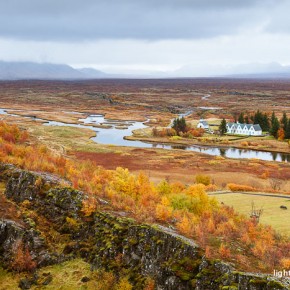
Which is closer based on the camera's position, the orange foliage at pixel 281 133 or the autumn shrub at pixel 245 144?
the autumn shrub at pixel 245 144

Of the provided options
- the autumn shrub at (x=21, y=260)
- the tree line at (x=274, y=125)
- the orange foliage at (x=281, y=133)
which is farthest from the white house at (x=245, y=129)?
the autumn shrub at (x=21, y=260)

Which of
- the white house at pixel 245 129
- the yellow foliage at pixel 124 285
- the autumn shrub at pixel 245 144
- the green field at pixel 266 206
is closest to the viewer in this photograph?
the yellow foliage at pixel 124 285

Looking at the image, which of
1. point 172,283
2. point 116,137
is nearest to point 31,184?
point 172,283

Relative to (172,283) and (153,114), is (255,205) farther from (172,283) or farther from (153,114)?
(153,114)

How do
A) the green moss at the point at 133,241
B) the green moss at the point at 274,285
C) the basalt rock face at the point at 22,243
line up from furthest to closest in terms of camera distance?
the basalt rock face at the point at 22,243 → the green moss at the point at 133,241 → the green moss at the point at 274,285

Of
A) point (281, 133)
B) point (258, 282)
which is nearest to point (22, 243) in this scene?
point (258, 282)

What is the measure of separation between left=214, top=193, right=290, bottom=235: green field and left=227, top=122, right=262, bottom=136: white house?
77.4m

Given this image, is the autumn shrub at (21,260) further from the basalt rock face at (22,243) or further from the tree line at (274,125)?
the tree line at (274,125)

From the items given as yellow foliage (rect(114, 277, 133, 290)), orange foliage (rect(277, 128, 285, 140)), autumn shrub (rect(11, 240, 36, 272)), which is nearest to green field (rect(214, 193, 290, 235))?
yellow foliage (rect(114, 277, 133, 290))

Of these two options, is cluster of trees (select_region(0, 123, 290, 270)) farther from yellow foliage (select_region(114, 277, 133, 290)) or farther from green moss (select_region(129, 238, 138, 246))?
yellow foliage (select_region(114, 277, 133, 290))

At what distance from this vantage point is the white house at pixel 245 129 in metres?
116

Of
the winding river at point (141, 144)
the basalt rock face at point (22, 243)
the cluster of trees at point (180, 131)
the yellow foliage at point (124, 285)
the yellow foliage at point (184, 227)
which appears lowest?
the winding river at point (141, 144)

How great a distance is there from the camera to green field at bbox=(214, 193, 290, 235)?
97.8 ft

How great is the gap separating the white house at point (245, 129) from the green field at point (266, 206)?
77417 mm
